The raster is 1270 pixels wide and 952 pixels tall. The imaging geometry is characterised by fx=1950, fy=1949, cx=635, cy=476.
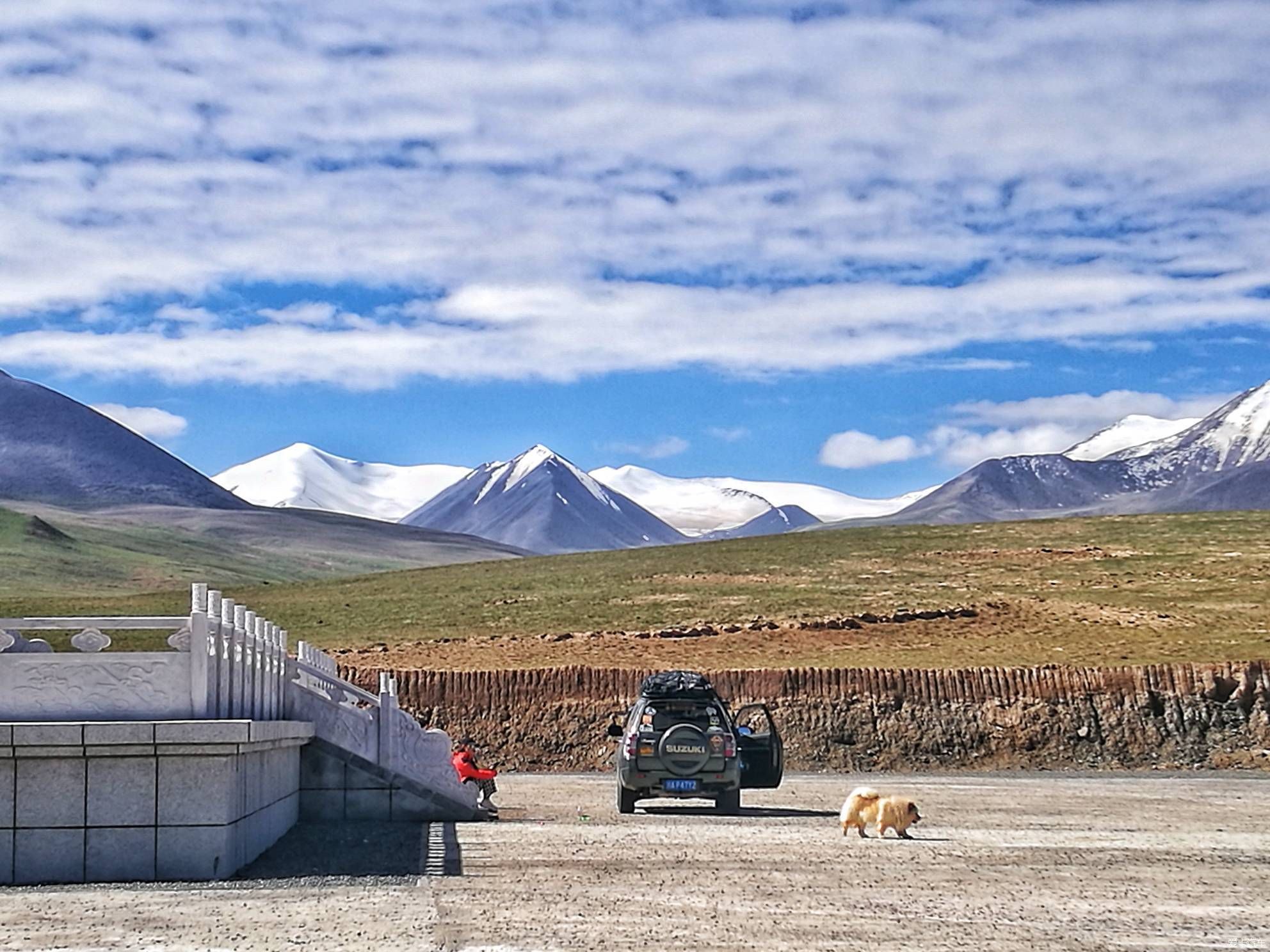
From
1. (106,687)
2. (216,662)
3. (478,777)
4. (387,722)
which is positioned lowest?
(478,777)

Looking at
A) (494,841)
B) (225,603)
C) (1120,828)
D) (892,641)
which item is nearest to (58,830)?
(225,603)

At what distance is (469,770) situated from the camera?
28234 mm

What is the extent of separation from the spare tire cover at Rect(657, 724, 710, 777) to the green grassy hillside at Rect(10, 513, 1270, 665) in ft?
87.0

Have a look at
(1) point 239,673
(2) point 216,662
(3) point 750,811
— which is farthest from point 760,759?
(2) point 216,662

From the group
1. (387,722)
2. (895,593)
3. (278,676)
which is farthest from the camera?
(895,593)

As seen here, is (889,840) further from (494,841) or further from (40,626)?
(40,626)

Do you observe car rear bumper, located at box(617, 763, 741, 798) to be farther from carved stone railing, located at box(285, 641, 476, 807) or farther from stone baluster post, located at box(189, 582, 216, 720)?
stone baluster post, located at box(189, 582, 216, 720)

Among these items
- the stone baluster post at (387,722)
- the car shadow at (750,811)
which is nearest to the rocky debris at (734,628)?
the car shadow at (750,811)

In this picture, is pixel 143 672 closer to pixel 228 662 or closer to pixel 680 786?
pixel 228 662

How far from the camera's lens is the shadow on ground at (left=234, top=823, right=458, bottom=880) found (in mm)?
20016

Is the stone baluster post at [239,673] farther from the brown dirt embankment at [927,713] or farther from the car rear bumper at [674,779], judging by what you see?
the brown dirt embankment at [927,713]

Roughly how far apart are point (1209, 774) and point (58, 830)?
29.8 meters

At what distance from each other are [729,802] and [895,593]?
43.8m

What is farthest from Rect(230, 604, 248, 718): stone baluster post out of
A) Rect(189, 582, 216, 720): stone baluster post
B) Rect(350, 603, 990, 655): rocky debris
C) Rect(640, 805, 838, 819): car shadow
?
Rect(350, 603, 990, 655): rocky debris
